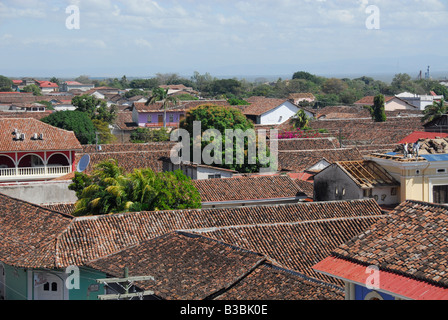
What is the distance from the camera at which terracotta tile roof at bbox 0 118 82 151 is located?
3381 cm

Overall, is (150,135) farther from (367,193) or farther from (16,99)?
(16,99)

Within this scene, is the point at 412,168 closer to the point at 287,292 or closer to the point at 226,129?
the point at 287,292

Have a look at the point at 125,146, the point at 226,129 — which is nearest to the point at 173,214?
the point at 226,129

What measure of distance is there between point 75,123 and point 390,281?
44061mm

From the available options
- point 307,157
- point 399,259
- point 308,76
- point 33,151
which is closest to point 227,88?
point 308,76

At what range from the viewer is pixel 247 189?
27.9 meters

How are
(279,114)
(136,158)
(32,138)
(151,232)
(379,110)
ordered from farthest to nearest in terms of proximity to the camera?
(279,114), (379,110), (136,158), (32,138), (151,232)

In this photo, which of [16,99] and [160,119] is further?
[16,99]

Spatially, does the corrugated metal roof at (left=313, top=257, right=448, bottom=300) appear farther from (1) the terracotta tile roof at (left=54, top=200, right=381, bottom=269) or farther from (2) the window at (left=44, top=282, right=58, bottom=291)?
(2) the window at (left=44, top=282, right=58, bottom=291)

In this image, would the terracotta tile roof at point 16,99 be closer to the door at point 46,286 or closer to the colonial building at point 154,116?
the colonial building at point 154,116

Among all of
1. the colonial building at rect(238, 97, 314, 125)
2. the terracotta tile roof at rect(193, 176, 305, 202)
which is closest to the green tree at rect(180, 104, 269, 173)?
the terracotta tile roof at rect(193, 176, 305, 202)

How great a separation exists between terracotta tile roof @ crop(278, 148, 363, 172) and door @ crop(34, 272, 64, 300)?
19.6 metres

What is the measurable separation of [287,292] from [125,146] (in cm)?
2988

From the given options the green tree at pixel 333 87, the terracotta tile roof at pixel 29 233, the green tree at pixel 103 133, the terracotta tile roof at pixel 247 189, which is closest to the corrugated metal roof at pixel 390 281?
the terracotta tile roof at pixel 29 233
